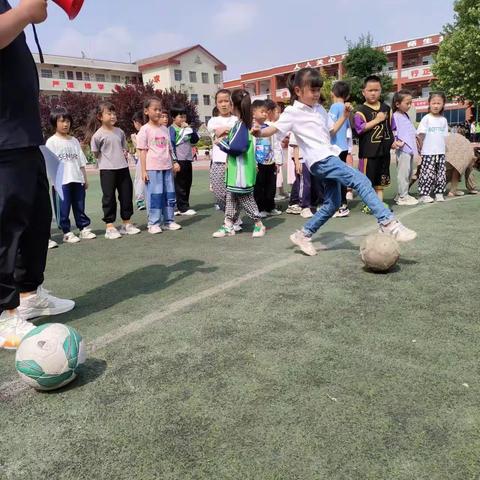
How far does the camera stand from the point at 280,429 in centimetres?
190

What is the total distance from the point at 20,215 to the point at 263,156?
15.8ft

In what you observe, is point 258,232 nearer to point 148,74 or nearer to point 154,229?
point 154,229

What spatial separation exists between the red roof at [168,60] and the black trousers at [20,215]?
65.8 meters

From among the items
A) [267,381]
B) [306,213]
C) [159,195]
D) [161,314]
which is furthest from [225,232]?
[267,381]

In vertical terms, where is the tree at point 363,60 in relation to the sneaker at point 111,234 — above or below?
above

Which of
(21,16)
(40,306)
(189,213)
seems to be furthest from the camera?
(189,213)

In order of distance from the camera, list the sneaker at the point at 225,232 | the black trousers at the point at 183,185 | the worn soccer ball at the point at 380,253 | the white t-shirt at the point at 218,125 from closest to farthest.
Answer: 1. the worn soccer ball at the point at 380,253
2. the sneaker at the point at 225,232
3. the white t-shirt at the point at 218,125
4. the black trousers at the point at 183,185

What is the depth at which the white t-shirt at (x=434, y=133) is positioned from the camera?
7.48 m

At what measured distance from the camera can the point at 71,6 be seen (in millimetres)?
2688

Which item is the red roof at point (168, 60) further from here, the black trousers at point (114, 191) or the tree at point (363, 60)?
the black trousers at point (114, 191)

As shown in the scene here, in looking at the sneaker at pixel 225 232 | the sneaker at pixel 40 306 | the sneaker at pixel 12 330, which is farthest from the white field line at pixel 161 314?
the sneaker at pixel 225 232

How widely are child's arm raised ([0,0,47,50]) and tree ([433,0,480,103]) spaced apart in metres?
25.8

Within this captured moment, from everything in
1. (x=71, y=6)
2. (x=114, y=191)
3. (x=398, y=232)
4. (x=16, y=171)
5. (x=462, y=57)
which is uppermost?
(x=462, y=57)

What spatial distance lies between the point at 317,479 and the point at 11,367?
1.89 meters
